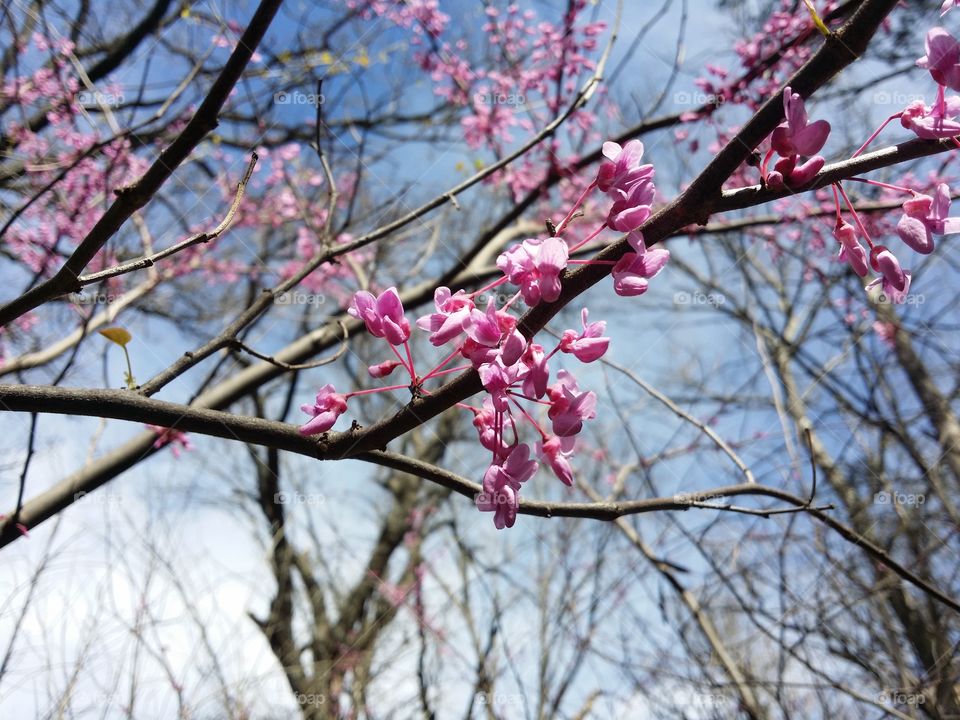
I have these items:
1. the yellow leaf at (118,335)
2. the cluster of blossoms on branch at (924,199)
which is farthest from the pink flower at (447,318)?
the yellow leaf at (118,335)

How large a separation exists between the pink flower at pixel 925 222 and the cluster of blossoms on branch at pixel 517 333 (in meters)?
0.46

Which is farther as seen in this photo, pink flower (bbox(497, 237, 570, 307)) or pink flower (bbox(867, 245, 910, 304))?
pink flower (bbox(867, 245, 910, 304))

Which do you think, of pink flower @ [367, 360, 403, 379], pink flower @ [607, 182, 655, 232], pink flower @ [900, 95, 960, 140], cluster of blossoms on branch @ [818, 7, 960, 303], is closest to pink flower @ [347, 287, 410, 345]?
pink flower @ [367, 360, 403, 379]

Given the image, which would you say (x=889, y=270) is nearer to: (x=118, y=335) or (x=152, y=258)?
(x=152, y=258)

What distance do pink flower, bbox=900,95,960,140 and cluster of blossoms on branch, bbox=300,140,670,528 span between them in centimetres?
42

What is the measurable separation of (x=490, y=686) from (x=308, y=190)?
5783mm

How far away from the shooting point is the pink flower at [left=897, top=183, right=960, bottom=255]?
103 centimetres

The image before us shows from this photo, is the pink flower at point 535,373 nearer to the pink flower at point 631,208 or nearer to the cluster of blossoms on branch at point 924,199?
the pink flower at point 631,208

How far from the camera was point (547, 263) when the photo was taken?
3.01 feet

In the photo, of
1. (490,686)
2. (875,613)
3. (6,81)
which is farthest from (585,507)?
(6,81)

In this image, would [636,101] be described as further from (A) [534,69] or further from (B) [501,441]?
(B) [501,441]

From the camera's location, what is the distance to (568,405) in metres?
1.07

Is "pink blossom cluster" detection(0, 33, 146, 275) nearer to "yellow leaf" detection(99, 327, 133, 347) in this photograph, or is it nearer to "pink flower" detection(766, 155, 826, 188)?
"yellow leaf" detection(99, 327, 133, 347)

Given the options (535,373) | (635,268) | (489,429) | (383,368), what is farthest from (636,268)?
(383,368)
